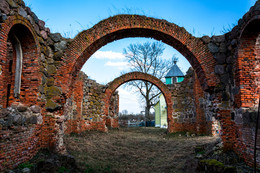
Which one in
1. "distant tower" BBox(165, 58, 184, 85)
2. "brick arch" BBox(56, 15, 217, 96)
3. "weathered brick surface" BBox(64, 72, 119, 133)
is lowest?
"weathered brick surface" BBox(64, 72, 119, 133)

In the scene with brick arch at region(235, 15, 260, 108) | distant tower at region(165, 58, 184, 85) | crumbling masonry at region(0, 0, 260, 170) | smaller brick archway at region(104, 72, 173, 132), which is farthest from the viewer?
distant tower at region(165, 58, 184, 85)

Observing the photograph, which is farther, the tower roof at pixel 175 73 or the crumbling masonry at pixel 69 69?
the tower roof at pixel 175 73

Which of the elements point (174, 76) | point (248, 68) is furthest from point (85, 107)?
point (174, 76)

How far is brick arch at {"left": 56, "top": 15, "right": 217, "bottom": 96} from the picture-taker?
5.80 metres

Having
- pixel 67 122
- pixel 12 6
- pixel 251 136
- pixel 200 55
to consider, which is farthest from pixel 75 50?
pixel 251 136

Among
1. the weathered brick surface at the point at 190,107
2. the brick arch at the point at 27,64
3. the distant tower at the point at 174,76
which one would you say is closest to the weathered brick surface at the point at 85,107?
the brick arch at the point at 27,64

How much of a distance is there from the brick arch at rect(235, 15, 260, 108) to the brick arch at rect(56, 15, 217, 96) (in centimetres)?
92

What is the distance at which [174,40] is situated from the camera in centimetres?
624

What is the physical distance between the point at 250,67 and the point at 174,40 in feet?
7.72

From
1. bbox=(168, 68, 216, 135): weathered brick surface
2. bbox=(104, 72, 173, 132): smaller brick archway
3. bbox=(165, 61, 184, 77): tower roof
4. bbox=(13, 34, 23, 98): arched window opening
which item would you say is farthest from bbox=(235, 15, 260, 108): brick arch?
bbox=(165, 61, 184, 77): tower roof

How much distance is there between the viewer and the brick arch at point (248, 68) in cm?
478

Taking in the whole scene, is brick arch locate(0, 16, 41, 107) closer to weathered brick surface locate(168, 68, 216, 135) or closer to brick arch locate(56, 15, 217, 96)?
brick arch locate(56, 15, 217, 96)

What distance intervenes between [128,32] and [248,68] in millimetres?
3724

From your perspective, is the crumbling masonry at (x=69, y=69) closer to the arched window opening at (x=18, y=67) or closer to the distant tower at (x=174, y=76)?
the arched window opening at (x=18, y=67)
